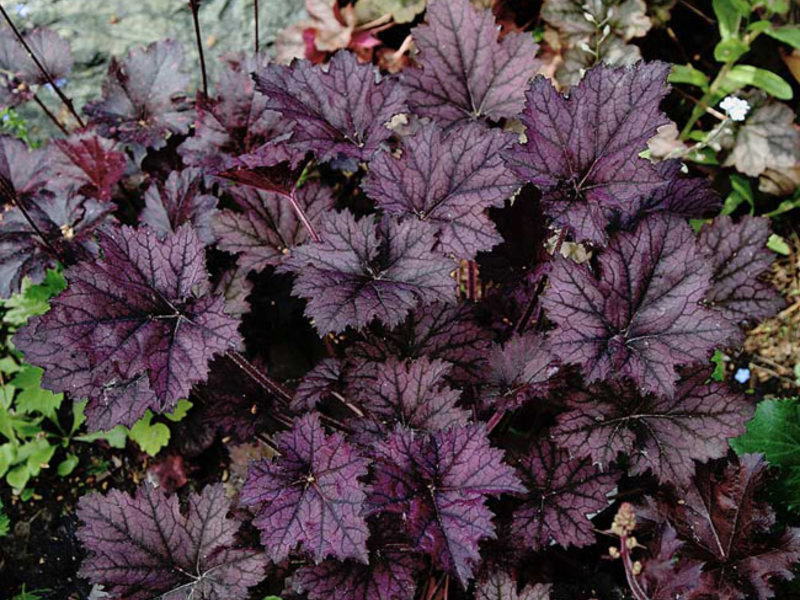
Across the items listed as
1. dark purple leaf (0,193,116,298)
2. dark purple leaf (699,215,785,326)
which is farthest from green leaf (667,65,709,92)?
dark purple leaf (0,193,116,298)

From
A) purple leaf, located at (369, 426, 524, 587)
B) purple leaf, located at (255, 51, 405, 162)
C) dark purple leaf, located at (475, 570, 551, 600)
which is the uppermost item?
purple leaf, located at (255, 51, 405, 162)

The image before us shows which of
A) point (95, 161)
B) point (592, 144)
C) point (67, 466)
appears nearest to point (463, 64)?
point (592, 144)

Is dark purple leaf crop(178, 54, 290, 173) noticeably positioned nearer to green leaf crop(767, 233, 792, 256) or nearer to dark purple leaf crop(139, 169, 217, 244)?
dark purple leaf crop(139, 169, 217, 244)

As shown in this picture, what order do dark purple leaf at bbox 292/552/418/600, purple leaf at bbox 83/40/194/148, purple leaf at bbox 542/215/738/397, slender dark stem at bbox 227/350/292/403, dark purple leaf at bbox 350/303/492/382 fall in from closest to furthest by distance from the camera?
1. purple leaf at bbox 542/215/738/397
2. dark purple leaf at bbox 292/552/418/600
3. slender dark stem at bbox 227/350/292/403
4. dark purple leaf at bbox 350/303/492/382
5. purple leaf at bbox 83/40/194/148

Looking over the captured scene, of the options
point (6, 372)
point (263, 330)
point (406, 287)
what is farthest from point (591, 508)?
point (6, 372)

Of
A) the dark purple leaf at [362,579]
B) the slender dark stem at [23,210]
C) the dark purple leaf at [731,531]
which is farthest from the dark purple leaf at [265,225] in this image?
the dark purple leaf at [731,531]

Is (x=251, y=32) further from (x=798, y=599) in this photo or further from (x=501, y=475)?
(x=798, y=599)

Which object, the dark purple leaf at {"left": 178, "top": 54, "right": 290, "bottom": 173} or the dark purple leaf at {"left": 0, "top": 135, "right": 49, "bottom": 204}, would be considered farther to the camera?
the dark purple leaf at {"left": 0, "top": 135, "right": 49, "bottom": 204}
